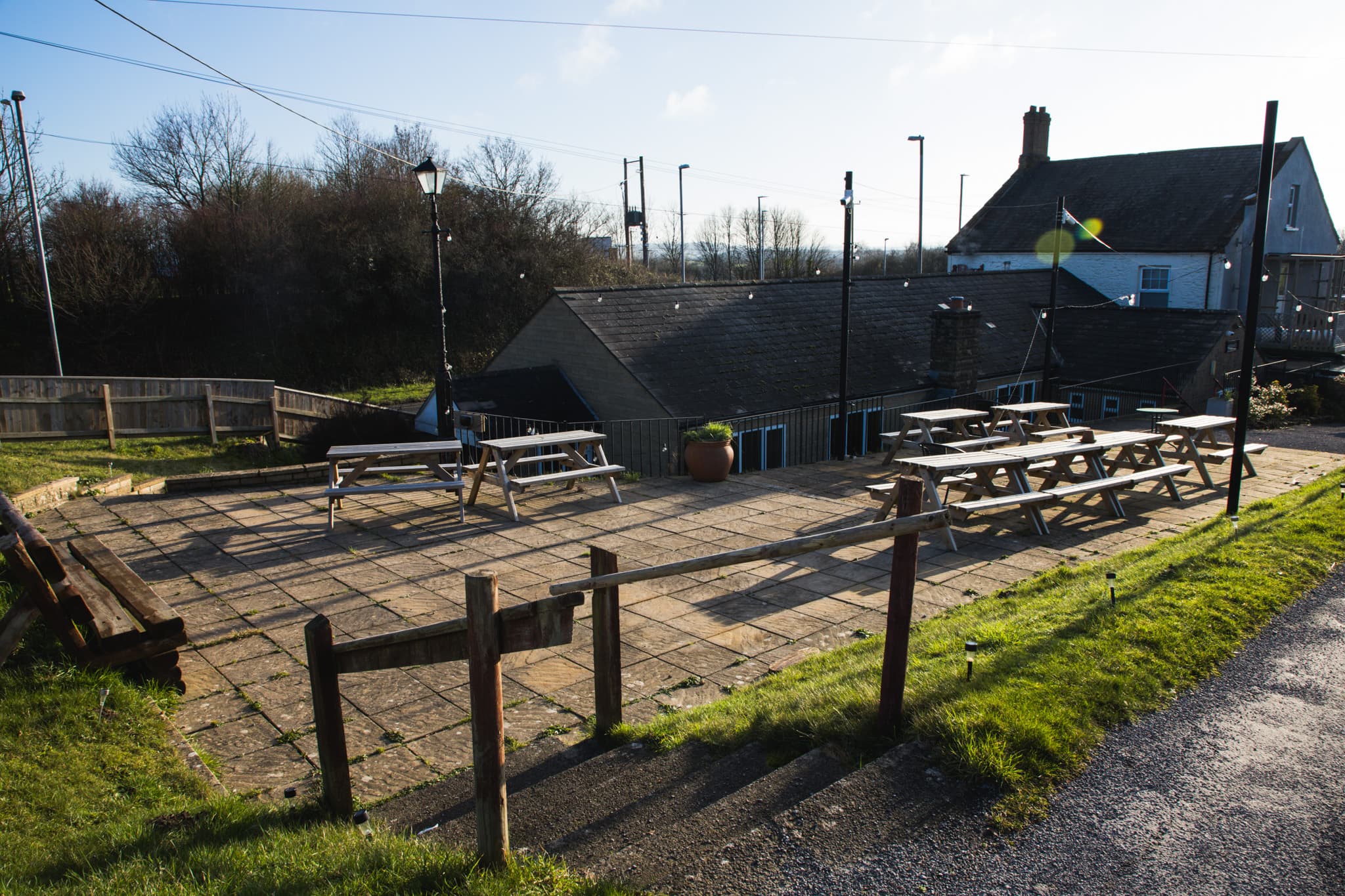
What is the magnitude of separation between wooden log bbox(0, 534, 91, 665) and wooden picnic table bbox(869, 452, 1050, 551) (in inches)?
276

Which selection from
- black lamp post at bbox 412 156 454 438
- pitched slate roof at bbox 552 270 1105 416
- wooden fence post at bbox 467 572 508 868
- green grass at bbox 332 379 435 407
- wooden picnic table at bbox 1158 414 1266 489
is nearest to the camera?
wooden fence post at bbox 467 572 508 868

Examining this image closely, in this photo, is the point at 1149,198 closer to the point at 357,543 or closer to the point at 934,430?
the point at 934,430

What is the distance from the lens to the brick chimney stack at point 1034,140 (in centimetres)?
3581

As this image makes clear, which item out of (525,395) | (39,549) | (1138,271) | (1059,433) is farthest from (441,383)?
(1138,271)

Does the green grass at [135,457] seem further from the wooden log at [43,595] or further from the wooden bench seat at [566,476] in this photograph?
the wooden log at [43,595]

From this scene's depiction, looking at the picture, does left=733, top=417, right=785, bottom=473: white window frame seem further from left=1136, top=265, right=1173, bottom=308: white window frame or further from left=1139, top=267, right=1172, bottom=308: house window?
left=1139, top=267, right=1172, bottom=308: house window

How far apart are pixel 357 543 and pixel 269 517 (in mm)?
1592

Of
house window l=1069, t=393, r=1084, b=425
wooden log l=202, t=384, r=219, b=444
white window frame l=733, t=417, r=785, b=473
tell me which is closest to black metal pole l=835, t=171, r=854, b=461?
white window frame l=733, t=417, r=785, b=473

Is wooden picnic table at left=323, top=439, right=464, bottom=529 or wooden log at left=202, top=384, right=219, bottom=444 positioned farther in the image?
wooden log at left=202, top=384, right=219, bottom=444

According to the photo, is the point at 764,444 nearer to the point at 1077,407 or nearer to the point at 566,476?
the point at 566,476

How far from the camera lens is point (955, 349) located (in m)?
17.3

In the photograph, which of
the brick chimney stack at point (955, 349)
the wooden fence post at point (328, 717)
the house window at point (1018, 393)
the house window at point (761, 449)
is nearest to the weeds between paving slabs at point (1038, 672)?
the wooden fence post at point (328, 717)

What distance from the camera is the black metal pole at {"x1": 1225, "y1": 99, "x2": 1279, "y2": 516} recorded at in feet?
27.1

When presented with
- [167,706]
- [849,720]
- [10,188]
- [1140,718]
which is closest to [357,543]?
[167,706]
